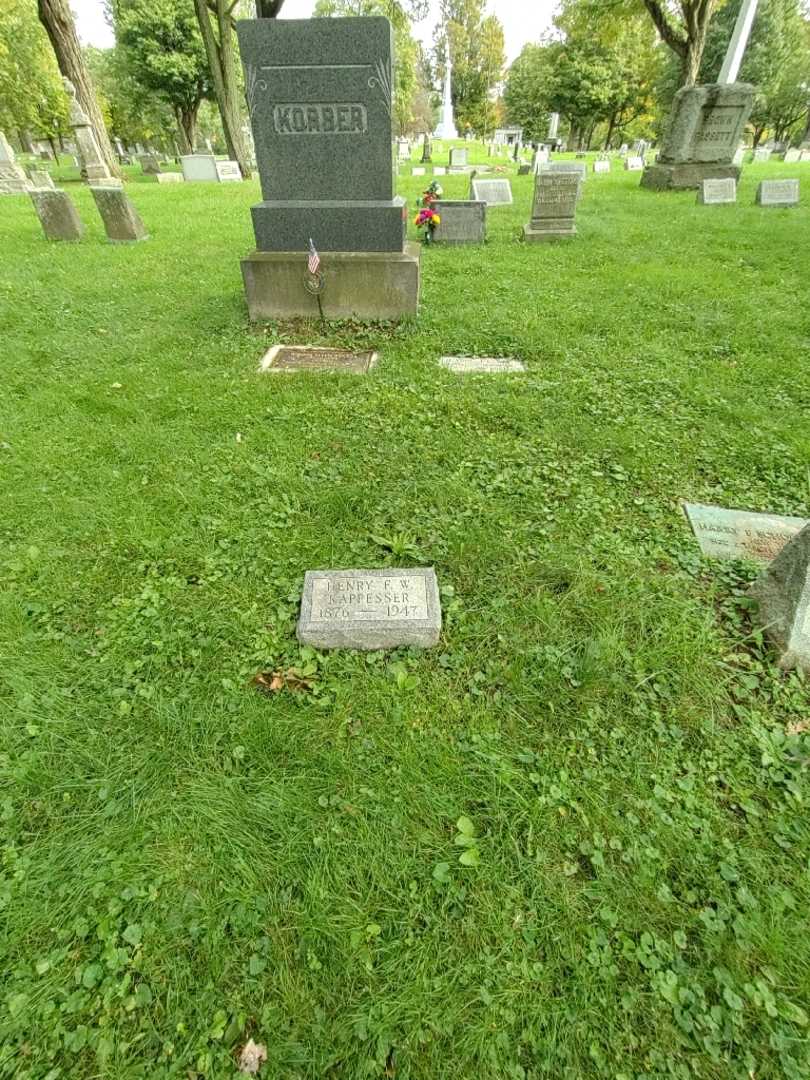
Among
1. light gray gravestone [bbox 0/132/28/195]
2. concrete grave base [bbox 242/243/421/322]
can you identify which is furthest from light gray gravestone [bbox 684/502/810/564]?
light gray gravestone [bbox 0/132/28/195]

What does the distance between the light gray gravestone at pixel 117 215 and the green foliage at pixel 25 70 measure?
32.4 meters

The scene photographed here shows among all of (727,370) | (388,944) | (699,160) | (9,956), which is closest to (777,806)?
(388,944)

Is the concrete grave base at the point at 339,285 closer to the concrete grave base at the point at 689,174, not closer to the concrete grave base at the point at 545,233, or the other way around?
the concrete grave base at the point at 545,233

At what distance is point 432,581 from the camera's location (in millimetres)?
2480

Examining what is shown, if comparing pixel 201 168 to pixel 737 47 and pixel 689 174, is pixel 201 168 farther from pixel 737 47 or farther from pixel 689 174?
pixel 737 47

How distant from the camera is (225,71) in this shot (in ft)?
60.2

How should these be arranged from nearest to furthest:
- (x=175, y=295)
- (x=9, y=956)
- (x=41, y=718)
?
(x=9, y=956) < (x=41, y=718) < (x=175, y=295)

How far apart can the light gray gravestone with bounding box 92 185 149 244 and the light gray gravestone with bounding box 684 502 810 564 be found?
1056 cm

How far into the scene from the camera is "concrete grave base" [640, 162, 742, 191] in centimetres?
1259

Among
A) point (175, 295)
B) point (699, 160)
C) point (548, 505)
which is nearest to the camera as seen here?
point (548, 505)

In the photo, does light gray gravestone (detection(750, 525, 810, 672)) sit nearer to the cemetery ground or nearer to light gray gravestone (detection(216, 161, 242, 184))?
the cemetery ground

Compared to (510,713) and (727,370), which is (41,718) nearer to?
(510,713)

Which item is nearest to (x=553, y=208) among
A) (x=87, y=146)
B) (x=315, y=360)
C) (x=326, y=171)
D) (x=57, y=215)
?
(x=326, y=171)

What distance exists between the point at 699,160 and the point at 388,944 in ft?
56.0
